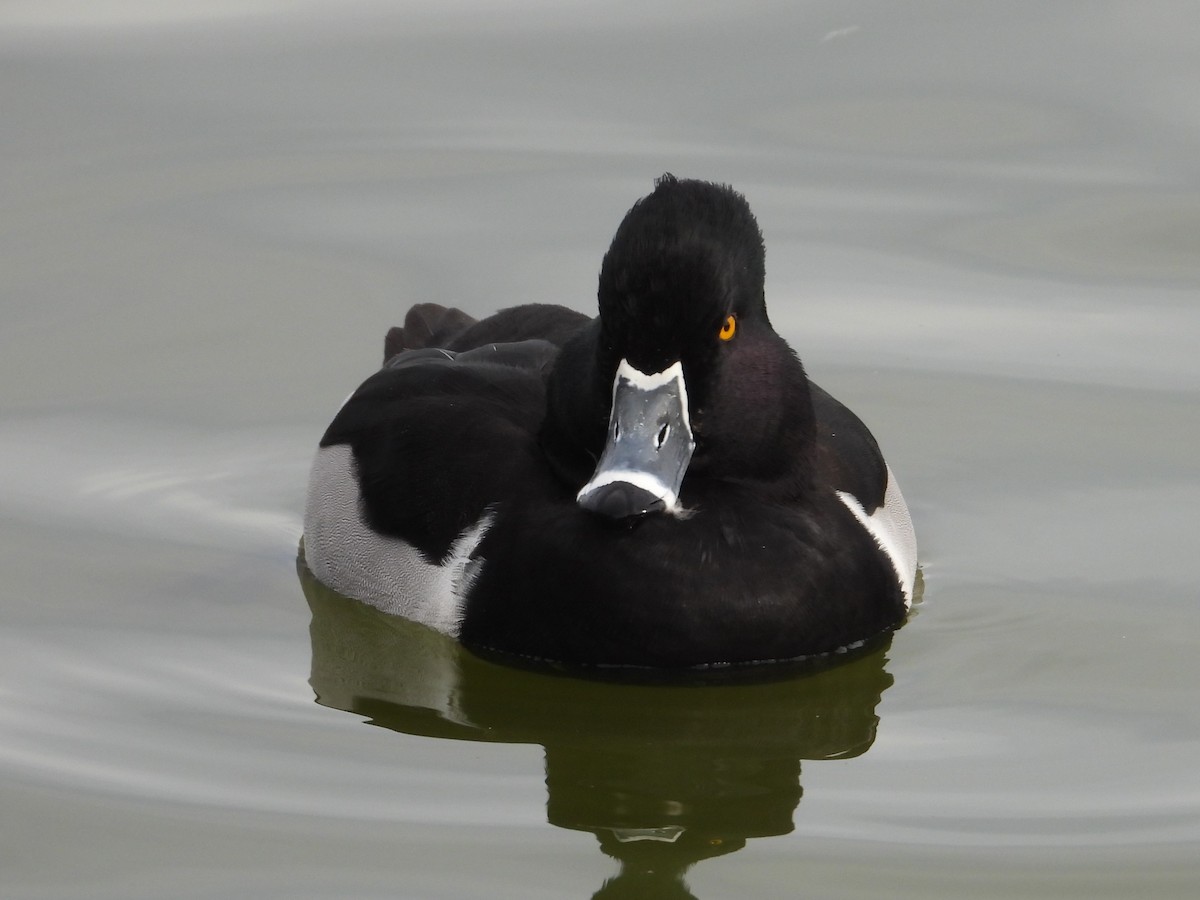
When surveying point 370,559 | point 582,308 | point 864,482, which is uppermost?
point 582,308

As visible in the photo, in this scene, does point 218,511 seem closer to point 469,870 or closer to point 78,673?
point 78,673

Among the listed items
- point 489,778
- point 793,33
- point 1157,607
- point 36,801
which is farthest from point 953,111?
point 36,801

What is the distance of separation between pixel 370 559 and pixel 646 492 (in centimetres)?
140

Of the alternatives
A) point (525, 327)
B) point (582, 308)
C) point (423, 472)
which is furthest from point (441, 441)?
point (582, 308)

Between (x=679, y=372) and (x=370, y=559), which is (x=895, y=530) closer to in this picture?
(x=679, y=372)

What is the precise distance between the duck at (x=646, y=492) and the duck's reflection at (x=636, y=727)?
0.32 ft

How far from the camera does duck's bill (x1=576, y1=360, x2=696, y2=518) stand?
6.35 meters

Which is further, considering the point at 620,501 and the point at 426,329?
the point at 426,329

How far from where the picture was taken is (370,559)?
7.39m

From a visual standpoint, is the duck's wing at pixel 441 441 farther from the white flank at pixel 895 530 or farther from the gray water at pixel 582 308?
the white flank at pixel 895 530

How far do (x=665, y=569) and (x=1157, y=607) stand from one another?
1.75m

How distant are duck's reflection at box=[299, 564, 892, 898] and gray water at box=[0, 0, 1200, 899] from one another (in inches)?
0.6

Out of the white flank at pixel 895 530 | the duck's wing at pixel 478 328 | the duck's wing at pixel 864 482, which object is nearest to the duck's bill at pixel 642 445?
the duck's wing at pixel 864 482

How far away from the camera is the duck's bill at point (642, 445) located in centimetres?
635
